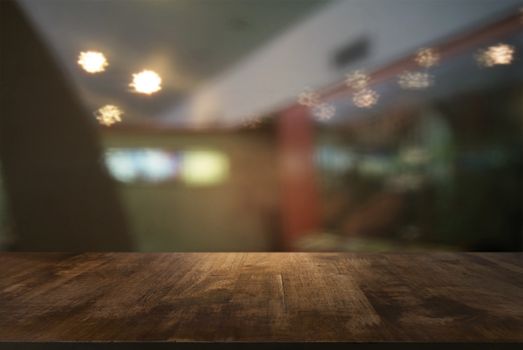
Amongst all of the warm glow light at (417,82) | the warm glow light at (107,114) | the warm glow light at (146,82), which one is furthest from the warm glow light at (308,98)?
the warm glow light at (107,114)

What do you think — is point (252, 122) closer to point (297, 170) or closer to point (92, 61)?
point (297, 170)

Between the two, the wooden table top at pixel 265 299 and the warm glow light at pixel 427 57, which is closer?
the wooden table top at pixel 265 299

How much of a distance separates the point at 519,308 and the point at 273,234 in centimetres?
102

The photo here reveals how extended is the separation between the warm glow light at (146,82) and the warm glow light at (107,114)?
123 mm

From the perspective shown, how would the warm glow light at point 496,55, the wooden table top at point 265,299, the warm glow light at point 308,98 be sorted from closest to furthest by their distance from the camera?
1. the wooden table top at point 265,299
2. the warm glow light at point 496,55
3. the warm glow light at point 308,98

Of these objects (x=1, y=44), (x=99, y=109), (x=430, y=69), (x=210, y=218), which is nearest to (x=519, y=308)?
(x=430, y=69)

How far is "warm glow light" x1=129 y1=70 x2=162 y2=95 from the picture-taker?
1644mm

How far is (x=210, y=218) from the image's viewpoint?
1682 mm

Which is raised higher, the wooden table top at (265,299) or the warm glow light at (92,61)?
the warm glow light at (92,61)

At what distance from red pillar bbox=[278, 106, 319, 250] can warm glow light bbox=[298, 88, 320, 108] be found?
2 cm

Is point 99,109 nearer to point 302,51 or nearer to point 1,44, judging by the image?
point 1,44

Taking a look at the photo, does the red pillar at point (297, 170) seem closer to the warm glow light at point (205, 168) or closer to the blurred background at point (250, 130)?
the blurred background at point (250, 130)

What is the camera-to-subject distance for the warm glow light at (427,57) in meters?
1.54

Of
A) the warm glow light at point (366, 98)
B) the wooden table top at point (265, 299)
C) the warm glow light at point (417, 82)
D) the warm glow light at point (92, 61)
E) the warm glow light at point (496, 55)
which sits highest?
the warm glow light at point (92, 61)
